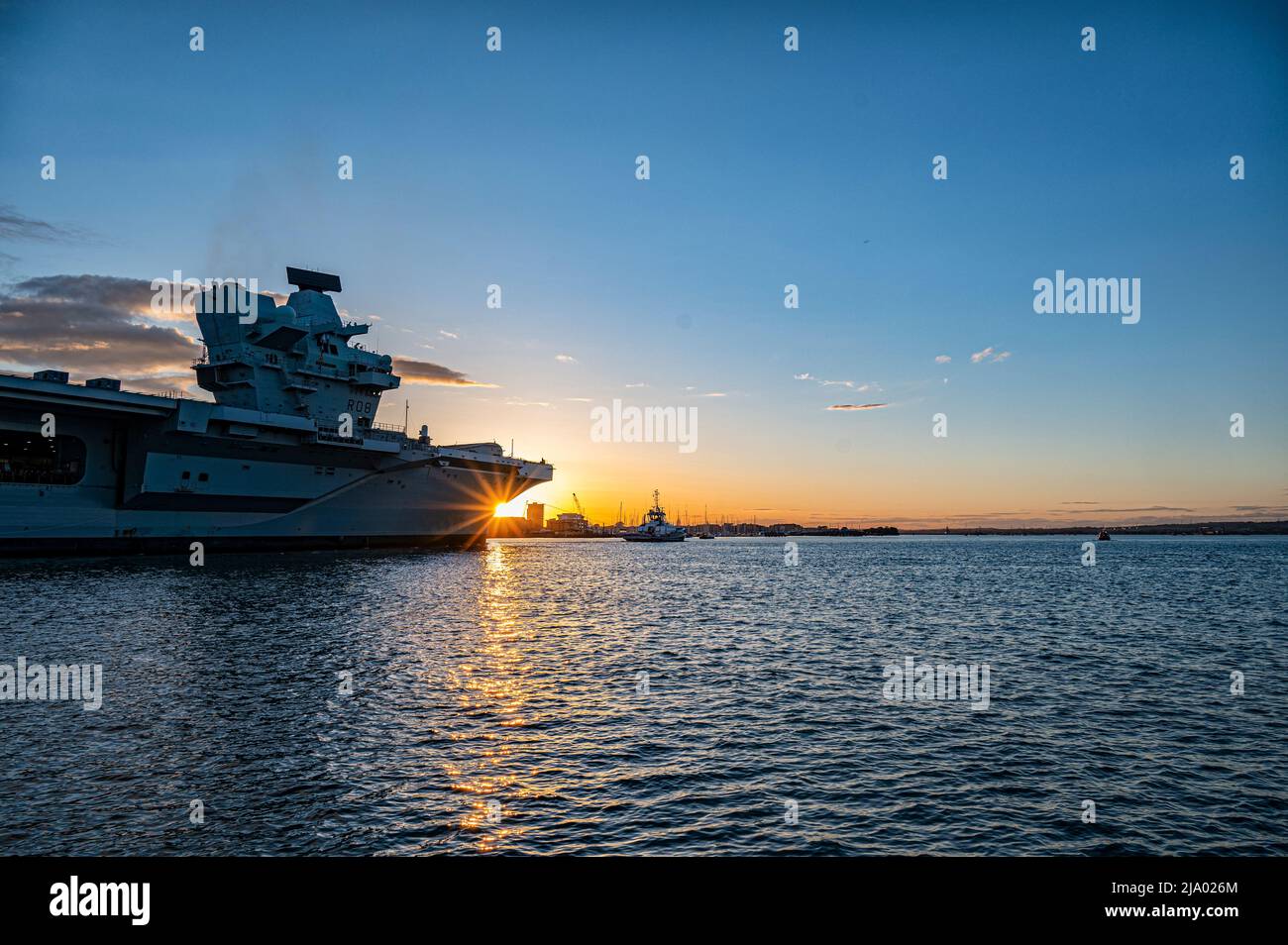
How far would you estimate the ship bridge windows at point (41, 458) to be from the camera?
168 ft

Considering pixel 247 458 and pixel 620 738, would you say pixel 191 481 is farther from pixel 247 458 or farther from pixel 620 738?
pixel 620 738

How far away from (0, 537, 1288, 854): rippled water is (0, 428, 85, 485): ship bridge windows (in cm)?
2721

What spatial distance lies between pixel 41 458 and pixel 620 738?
2352 inches

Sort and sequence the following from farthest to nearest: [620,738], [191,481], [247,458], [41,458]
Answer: [247,458], [191,481], [41,458], [620,738]

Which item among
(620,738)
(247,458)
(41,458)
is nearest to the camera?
(620,738)

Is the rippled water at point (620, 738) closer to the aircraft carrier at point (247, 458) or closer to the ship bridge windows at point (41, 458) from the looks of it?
the aircraft carrier at point (247, 458)

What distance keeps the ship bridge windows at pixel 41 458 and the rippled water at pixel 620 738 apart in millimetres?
27211

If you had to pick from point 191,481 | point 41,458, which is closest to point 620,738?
point 191,481

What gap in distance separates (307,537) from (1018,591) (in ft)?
198

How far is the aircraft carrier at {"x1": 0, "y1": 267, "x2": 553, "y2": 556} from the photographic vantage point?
5144 centimetres

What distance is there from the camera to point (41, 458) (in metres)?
53.3

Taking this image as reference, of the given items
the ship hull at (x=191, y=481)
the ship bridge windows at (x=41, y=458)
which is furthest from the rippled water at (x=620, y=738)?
the ship bridge windows at (x=41, y=458)

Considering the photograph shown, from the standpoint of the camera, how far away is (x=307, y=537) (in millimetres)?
66125

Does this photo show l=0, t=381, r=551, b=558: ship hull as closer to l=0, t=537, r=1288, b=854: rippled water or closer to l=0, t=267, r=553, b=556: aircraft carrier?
l=0, t=267, r=553, b=556: aircraft carrier
